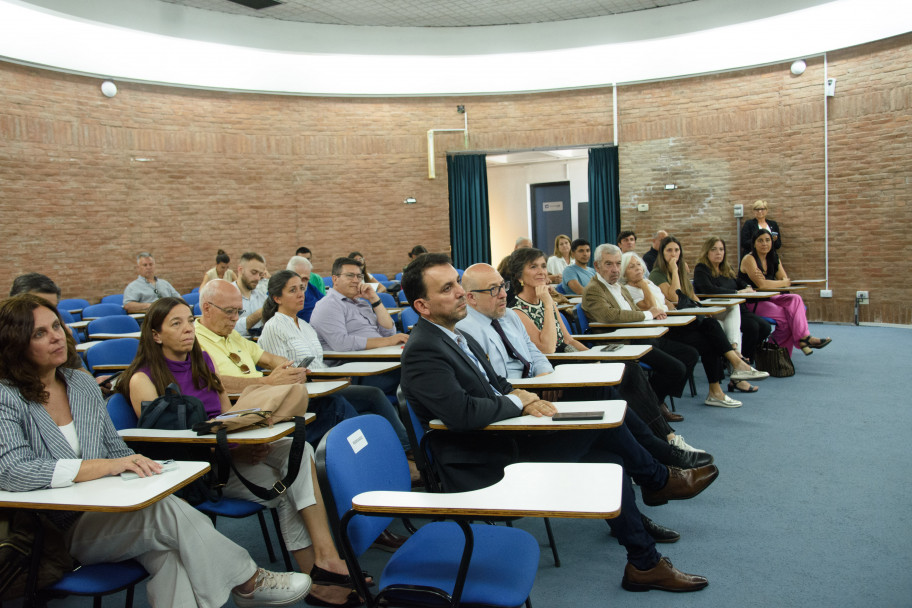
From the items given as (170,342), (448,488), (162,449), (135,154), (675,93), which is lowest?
(448,488)

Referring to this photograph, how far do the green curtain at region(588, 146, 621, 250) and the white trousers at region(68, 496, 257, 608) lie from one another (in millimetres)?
9660

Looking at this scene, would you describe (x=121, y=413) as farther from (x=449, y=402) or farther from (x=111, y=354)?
(x=111, y=354)

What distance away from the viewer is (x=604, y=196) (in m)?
11.2

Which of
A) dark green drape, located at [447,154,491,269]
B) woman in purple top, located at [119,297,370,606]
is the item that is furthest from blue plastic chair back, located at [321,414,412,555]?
dark green drape, located at [447,154,491,269]

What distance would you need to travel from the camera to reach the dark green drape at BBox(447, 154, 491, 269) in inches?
446

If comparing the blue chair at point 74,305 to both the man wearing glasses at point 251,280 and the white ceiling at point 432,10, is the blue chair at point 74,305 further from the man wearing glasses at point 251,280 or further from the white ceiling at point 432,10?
the white ceiling at point 432,10

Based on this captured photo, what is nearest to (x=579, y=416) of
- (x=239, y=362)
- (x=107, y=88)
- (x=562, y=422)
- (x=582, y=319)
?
(x=562, y=422)

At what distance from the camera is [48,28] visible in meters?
8.12

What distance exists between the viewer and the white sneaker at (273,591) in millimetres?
2406

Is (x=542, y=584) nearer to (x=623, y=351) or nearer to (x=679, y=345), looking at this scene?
(x=623, y=351)

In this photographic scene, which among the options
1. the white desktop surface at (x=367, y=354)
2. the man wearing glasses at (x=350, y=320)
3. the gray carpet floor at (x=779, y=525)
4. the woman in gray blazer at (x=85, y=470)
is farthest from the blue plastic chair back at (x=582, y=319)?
the woman in gray blazer at (x=85, y=470)

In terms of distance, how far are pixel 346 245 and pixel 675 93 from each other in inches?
223

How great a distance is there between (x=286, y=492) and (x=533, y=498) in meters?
1.29

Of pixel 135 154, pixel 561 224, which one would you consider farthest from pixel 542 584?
pixel 561 224
